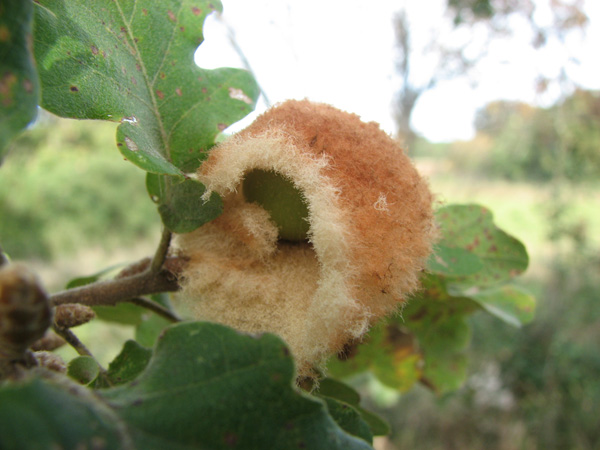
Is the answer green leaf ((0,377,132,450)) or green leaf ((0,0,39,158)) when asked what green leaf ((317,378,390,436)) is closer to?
green leaf ((0,377,132,450))

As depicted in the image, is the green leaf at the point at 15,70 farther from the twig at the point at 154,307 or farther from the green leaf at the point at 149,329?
the green leaf at the point at 149,329

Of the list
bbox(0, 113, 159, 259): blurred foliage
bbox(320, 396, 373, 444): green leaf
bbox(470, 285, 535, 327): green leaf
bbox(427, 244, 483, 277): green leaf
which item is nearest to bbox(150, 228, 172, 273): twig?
bbox(320, 396, 373, 444): green leaf

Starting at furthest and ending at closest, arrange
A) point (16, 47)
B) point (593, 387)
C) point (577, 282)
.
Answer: point (577, 282) → point (593, 387) → point (16, 47)

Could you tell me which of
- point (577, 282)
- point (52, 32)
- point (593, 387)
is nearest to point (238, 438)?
point (52, 32)

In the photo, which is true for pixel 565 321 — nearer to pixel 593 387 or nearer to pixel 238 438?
pixel 593 387

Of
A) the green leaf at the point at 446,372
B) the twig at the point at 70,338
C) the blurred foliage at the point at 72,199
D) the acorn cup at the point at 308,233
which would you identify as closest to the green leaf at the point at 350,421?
the acorn cup at the point at 308,233

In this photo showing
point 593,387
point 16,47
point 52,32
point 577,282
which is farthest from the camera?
point 577,282
